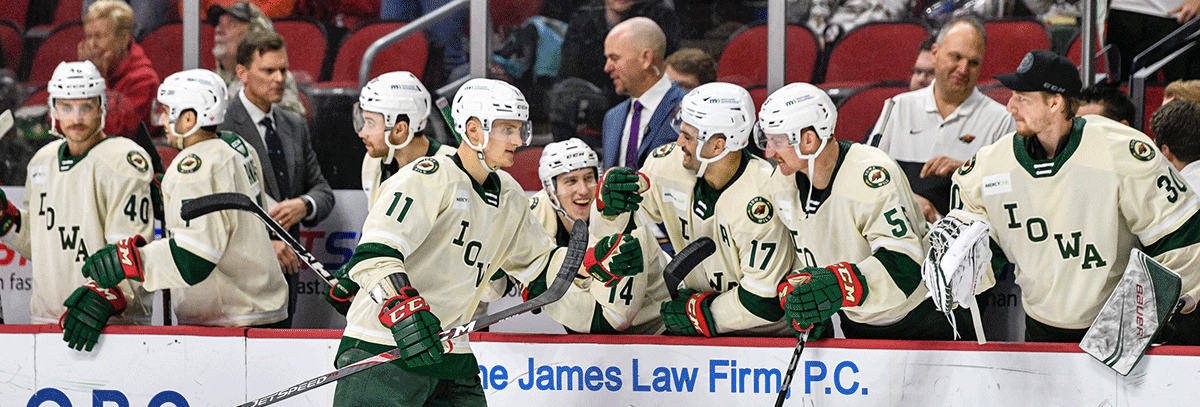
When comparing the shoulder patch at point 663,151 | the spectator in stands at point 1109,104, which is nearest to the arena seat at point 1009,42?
the spectator in stands at point 1109,104

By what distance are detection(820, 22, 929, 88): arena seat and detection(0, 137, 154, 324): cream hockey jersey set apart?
8.49 feet

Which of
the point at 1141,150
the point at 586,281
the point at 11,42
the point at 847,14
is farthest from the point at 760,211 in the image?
the point at 11,42

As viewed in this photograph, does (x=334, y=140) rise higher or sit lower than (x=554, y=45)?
lower

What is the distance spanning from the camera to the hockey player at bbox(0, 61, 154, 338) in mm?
3861

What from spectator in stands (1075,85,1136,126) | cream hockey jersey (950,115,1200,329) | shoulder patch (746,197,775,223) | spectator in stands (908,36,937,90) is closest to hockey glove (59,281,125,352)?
shoulder patch (746,197,775,223)

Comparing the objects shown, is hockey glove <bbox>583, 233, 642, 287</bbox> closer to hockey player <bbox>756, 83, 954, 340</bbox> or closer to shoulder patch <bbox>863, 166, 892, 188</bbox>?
hockey player <bbox>756, 83, 954, 340</bbox>

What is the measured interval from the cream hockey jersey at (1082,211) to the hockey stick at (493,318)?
1.18m

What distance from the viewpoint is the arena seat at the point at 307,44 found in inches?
180

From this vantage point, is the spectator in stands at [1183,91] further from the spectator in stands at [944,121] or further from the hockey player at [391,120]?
the hockey player at [391,120]

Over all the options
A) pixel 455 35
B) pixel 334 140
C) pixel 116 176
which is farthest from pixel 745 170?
pixel 116 176

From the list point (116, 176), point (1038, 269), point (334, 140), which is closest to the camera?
point (1038, 269)

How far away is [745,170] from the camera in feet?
11.2

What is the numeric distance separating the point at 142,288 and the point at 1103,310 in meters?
3.21

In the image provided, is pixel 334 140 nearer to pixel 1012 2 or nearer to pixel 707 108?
pixel 707 108
